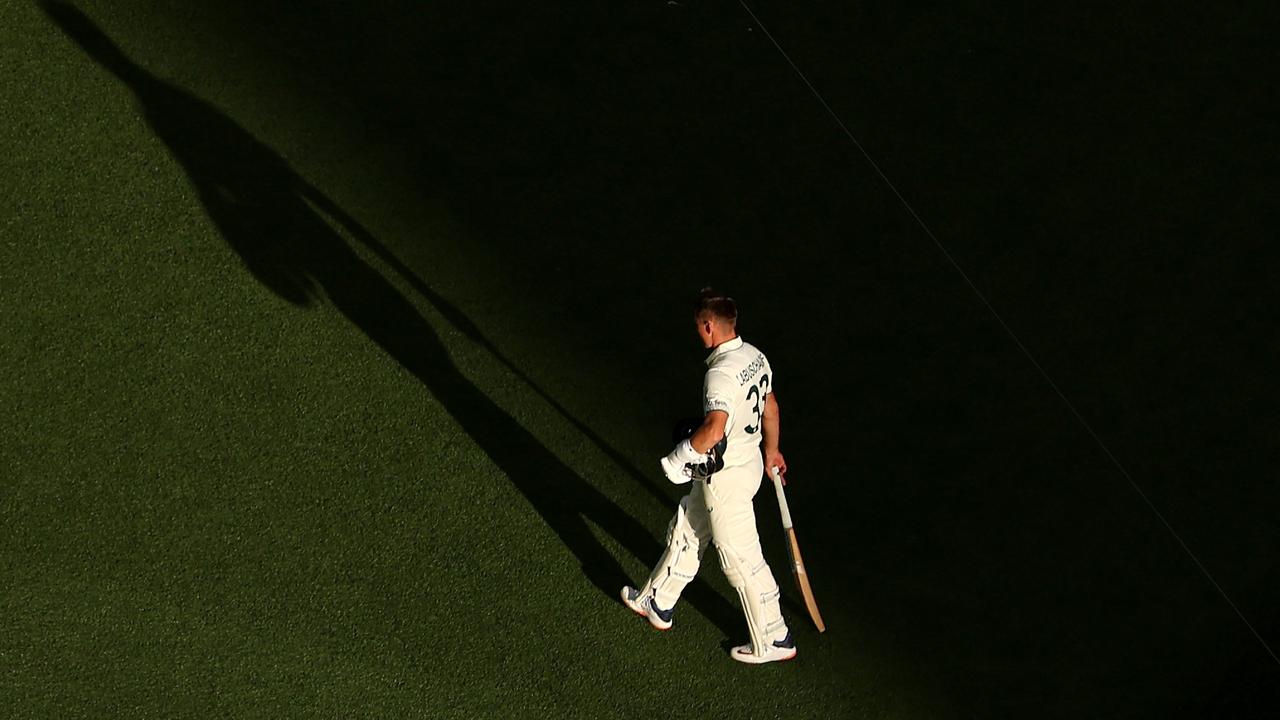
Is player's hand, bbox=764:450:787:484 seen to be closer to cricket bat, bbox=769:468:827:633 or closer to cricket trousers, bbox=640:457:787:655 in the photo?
cricket bat, bbox=769:468:827:633

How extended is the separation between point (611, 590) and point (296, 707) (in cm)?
179

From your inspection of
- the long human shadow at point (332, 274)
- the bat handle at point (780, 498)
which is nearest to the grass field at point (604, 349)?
the long human shadow at point (332, 274)

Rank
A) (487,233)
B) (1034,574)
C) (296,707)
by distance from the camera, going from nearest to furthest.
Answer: (296,707), (1034,574), (487,233)

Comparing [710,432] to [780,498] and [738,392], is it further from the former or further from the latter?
[780,498]

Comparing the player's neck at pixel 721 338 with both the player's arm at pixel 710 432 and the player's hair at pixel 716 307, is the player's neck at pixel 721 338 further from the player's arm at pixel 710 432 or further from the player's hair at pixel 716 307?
the player's arm at pixel 710 432

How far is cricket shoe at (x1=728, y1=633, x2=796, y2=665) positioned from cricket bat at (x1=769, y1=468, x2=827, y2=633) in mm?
189

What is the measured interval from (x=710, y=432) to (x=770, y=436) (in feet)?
2.67

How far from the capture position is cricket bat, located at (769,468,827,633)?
Answer: 681 centimetres

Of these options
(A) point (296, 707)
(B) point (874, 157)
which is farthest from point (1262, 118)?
(A) point (296, 707)

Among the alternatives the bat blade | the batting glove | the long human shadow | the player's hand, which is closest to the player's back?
the batting glove

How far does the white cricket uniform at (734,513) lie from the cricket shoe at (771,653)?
0.06 m

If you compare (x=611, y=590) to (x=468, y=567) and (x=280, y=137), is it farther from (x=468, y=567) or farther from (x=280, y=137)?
(x=280, y=137)

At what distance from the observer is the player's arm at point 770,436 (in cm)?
660

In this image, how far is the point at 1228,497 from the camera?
7625 millimetres
